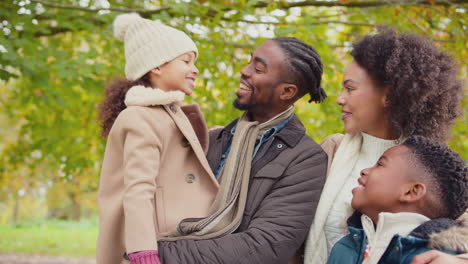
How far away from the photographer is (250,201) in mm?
2482

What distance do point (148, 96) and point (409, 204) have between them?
1309 millimetres

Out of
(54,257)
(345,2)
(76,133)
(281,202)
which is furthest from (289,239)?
(54,257)

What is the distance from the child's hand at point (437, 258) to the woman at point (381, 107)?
1.70ft

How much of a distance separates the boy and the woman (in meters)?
0.18

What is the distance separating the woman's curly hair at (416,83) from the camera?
A: 2.44 metres

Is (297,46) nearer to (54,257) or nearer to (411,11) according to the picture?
(411,11)

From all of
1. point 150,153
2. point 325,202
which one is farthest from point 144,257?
point 325,202

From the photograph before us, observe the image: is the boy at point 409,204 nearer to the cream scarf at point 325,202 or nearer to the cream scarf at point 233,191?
the cream scarf at point 325,202

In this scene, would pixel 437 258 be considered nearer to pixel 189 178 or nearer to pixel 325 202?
pixel 325 202

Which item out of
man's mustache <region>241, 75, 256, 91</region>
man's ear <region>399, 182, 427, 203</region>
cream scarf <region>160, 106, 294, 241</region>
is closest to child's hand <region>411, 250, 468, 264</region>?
man's ear <region>399, 182, 427, 203</region>

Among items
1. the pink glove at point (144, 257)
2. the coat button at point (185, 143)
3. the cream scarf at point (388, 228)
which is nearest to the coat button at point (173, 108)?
the coat button at point (185, 143)

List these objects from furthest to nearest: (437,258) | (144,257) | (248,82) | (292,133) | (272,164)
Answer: (248,82) < (292,133) < (272,164) < (144,257) < (437,258)

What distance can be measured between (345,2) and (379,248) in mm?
2779

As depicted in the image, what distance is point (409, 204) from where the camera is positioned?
2225 mm
